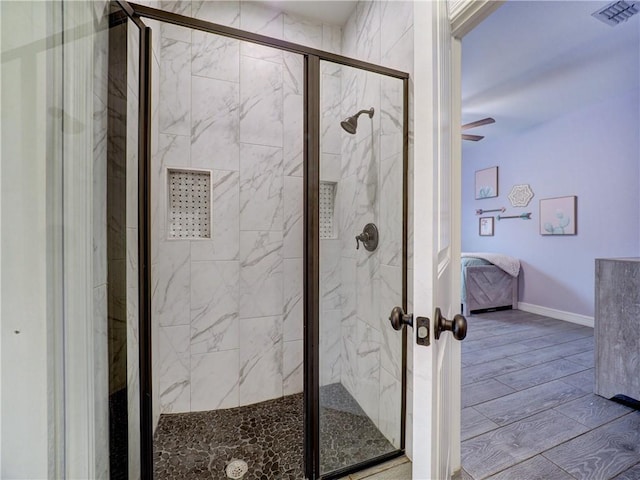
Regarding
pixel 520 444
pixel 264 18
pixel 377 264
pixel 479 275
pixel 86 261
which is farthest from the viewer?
pixel 479 275

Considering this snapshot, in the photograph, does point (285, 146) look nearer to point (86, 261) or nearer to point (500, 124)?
point (86, 261)

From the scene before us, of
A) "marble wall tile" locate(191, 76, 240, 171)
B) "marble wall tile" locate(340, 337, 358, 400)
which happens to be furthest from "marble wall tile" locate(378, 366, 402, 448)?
"marble wall tile" locate(191, 76, 240, 171)

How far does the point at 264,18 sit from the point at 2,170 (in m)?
1.97

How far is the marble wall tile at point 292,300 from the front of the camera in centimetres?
192

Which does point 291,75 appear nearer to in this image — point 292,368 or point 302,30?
point 302,30

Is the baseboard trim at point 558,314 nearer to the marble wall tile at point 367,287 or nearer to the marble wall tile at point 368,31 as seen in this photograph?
the marble wall tile at point 367,287

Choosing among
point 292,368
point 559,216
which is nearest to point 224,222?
point 292,368

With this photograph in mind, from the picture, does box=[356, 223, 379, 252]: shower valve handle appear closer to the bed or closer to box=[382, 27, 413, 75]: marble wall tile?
box=[382, 27, 413, 75]: marble wall tile

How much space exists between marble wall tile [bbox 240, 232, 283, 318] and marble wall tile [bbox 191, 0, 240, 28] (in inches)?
55.8

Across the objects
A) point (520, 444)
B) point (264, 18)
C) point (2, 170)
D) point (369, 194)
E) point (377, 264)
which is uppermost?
point (264, 18)

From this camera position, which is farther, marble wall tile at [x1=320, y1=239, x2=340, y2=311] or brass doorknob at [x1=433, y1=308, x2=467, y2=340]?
marble wall tile at [x1=320, y1=239, x2=340, y2=311]

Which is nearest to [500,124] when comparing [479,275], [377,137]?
→ [479,275]

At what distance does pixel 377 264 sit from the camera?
161 centimetres

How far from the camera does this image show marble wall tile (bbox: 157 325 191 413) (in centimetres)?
166
